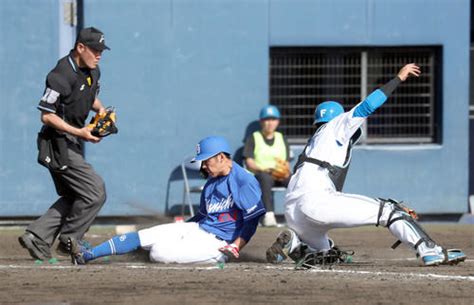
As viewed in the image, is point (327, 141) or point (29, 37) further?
point (29, 37)

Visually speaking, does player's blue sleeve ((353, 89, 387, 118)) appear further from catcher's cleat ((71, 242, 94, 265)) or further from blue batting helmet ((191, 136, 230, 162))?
catcher's cleat ((71, 242, 94, 265))

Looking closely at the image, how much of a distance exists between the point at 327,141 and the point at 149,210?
18.7 ft

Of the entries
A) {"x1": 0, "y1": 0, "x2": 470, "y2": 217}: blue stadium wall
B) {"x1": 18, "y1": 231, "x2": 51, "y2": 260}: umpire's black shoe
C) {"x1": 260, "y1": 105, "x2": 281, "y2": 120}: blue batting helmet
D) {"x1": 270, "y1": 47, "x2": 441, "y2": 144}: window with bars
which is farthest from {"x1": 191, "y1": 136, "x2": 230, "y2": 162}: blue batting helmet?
{"x1": 270, "y1": 47, "x2": 441, "y2": 144}: window with bars

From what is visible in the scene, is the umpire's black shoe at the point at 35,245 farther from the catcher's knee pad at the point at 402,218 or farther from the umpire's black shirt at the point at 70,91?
the catcher's knee pad at the point at 402,218

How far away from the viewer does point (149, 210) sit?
14.7 m

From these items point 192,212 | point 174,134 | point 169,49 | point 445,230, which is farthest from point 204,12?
point 445,230

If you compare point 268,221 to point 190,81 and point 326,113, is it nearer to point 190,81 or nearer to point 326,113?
point 190,81

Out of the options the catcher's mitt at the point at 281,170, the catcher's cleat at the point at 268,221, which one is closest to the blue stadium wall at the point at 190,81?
the catcher's mitt at the point at 281,170

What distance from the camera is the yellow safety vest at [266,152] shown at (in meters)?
14.5

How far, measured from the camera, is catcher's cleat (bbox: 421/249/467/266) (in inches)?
356

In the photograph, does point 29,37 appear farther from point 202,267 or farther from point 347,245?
point 202,267

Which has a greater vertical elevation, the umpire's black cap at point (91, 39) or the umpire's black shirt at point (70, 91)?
the umpire's black cap at point (91, 39)

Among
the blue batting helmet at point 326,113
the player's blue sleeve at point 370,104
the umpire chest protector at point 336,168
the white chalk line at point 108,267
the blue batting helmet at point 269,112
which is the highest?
the player's blue sleeve at point 370,104

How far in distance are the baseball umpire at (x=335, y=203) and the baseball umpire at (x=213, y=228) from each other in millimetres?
334
